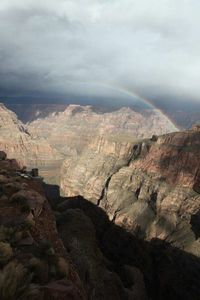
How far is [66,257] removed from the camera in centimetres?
2084

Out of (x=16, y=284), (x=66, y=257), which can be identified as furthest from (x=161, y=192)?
(x=16, y=284)

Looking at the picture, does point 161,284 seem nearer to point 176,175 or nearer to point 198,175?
point 198,175

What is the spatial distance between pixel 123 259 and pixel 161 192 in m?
111

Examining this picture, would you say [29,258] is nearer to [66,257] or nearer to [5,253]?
[5,253]

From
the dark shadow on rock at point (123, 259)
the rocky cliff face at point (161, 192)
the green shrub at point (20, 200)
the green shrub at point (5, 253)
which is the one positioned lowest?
the rocky cliff face at point (161, 192)

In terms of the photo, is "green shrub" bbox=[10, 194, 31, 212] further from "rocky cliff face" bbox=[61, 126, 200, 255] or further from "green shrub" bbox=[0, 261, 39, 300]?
"rocky cliff face" bbox=[61, 126, 200, 255]

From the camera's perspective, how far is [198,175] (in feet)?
486

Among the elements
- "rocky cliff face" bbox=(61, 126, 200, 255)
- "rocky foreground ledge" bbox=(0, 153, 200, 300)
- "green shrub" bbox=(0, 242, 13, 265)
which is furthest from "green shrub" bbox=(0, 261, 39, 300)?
"rocky cliff face" bbox=(61, 126, 200, 255)

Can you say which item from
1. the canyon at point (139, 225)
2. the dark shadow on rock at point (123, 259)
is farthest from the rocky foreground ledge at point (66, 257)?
the canyon at point (139, 225)

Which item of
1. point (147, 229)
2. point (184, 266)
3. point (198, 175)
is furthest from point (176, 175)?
point (184, 266)

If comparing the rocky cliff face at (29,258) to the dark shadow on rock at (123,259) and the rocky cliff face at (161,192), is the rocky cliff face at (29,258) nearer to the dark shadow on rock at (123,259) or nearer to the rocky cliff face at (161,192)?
the dark shadow on rock at (123,259)

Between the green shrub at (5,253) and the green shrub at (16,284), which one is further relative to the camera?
the green shrub at (5,253)

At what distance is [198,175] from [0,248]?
14160 cm

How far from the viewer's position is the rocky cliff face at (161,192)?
128m
